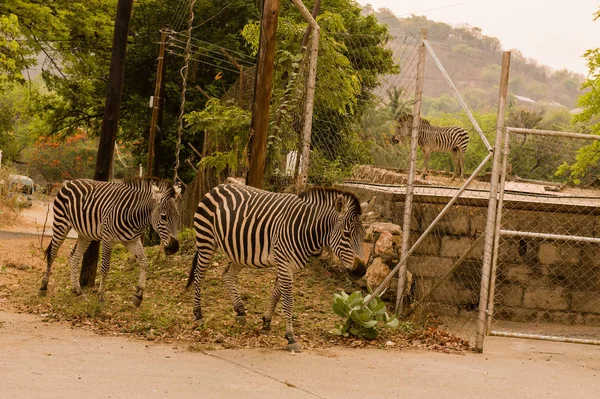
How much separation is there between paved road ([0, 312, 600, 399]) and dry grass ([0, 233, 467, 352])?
43 centimetres

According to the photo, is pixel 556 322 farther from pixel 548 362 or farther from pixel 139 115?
pixel 139 115

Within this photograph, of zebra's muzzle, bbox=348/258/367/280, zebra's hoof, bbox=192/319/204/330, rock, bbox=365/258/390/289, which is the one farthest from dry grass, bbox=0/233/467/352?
zebra's muzzle, bbox=348/258/367/280

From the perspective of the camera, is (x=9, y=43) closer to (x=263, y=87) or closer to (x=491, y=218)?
(x=263, y=87)

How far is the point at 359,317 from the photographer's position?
29.4 ft

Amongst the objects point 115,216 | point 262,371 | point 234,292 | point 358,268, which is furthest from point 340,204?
point 115,216

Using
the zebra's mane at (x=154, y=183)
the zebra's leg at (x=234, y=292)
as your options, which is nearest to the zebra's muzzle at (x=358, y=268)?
the zebra's leg at (x=234, y=292)

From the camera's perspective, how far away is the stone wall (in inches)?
419

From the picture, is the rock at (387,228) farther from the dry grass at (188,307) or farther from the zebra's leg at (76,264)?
the zebra's leg at (76,264)

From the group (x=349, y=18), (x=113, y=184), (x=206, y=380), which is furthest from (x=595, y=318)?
(x=349, y=18)

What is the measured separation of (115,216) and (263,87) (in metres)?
2.85

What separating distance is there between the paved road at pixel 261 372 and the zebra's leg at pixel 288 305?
19 cm

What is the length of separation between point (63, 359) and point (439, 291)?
5505 mm

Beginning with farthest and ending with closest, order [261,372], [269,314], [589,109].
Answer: [589,109]
[269,314]
[261,372]

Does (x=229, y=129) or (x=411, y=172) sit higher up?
(x=229, y=129)
